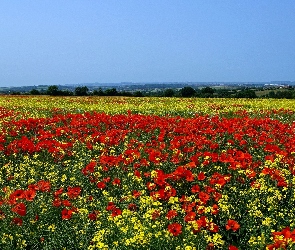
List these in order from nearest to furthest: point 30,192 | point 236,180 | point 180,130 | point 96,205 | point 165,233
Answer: point 165,233 → point 30,192 → point 96,205 → point 236,180 → point 180,130

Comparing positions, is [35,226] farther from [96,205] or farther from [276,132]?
[276,132]

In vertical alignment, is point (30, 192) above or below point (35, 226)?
above

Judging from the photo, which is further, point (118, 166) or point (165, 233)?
point (118, 166)

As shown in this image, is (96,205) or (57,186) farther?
(57,186)

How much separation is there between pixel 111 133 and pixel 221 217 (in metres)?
5.47

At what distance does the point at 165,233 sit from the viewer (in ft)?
16.4

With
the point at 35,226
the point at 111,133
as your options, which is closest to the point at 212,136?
the point at 111,133

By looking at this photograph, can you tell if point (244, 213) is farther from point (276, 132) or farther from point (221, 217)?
point (276, 132)

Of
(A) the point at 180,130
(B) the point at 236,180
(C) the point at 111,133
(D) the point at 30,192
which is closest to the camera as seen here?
(D) the point at 30,192

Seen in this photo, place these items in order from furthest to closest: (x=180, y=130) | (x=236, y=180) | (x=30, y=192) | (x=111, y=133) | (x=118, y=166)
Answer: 1. (x=180, y=130)
2. (x=111, y=133)
3. (x=118, y=166)
4. (x=236, y=180)
5. (x=30, y=192)

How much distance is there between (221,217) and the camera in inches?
236

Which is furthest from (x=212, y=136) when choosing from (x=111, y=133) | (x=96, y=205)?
(x=96, y=205)

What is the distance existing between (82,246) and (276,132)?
24.8 ft

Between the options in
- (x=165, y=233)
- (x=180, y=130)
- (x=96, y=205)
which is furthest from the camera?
(x=180, y=130)
